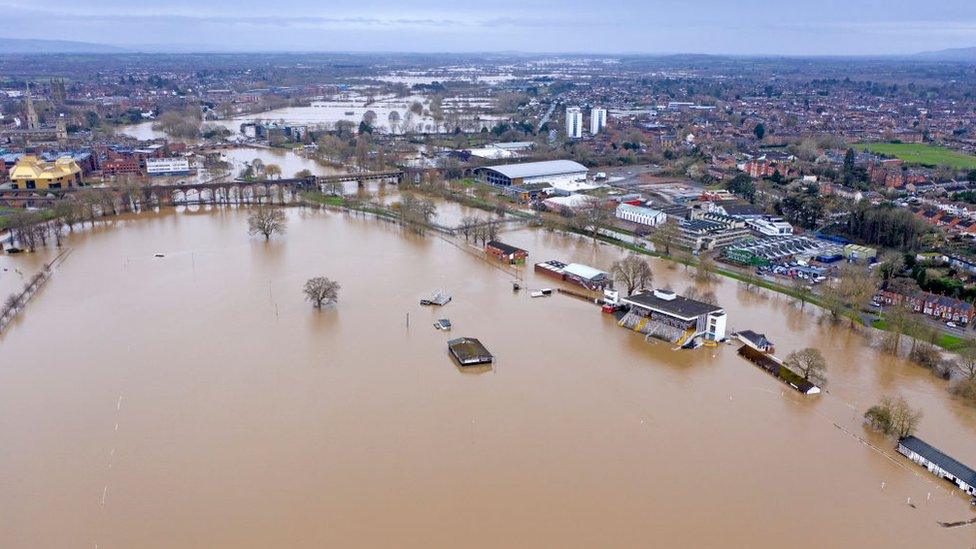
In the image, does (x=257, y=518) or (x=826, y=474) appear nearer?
(x=257, y=518)

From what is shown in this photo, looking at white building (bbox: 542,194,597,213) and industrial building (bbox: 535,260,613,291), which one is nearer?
industrial building (bbox: 535,260,613,291)

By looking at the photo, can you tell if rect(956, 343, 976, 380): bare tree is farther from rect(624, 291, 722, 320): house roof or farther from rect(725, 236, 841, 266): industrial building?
rect(725, 236, 841, 266): industrial building

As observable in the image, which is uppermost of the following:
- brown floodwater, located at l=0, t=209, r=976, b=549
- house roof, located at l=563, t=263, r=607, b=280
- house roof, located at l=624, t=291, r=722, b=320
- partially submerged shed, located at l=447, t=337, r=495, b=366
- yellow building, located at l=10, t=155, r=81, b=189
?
yellow building, located at l=10, t=155, r=81, b=189

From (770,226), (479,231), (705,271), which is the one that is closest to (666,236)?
(705,271)

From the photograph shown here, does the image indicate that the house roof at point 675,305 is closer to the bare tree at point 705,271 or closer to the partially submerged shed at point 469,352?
the bare tree at point 705,271

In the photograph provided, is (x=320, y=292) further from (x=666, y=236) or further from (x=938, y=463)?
(x=938, y=463)

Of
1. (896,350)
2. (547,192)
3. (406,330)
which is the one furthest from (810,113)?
(406,330)

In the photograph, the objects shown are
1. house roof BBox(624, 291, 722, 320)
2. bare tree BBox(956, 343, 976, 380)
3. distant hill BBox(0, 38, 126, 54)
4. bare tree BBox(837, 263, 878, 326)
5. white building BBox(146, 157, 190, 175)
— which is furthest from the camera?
distant hill BBox(0, 38, 126, 54)

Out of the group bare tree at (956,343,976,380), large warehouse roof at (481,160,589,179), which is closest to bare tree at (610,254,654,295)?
bare tree at (956,343,976,380)

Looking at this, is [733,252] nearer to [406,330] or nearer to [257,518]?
[406,330]
